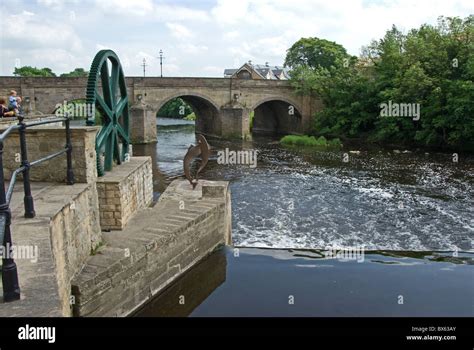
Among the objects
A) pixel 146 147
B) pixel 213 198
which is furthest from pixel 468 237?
pixel 146 147

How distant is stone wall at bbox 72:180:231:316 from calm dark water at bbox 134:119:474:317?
32 cm

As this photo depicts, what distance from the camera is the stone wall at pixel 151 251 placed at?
19.4 ft

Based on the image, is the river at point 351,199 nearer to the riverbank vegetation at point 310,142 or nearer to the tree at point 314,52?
the riverbank vegetation at point 310,142

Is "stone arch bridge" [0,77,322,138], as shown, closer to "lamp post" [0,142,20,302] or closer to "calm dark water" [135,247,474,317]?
"calm dark water" [135,247,474,317]

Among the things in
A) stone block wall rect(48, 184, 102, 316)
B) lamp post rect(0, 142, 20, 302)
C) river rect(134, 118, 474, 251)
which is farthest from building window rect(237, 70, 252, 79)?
lamp post rect(0, 142, 20, 302)

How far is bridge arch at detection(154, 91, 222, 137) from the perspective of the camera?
35.4 metres

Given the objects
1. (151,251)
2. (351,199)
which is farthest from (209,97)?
(151,251)

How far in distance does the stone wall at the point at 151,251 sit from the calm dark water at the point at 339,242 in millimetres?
315

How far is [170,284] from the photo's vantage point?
25.4 ft

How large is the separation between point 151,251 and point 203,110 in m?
35.3

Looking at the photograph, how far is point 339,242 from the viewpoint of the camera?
11734 millimetres

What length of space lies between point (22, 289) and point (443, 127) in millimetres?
27393

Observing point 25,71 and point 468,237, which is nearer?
point 468,237
